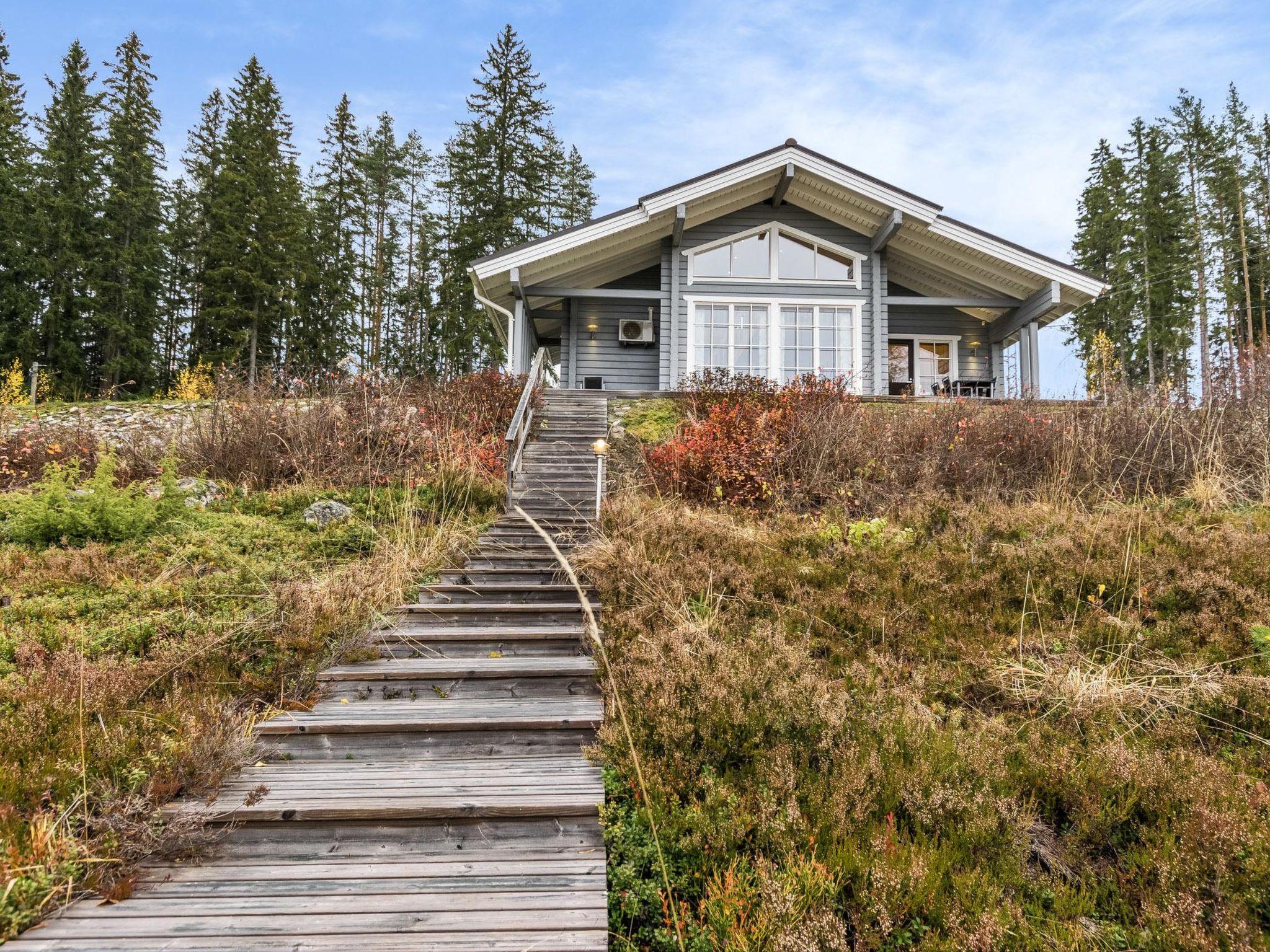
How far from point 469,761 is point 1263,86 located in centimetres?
3724

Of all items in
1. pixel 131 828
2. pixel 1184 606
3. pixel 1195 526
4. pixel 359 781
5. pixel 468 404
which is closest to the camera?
pixel 131 828

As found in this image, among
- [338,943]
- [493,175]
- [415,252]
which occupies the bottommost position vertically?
[338,943]

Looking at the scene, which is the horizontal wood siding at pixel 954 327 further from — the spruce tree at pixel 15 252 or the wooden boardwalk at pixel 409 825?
the spruce tree at pixel 15 252

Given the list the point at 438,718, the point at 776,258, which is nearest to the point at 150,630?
the point at 438,718

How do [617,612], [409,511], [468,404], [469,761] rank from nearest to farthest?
1. [469,761]
2. [617,612]
3. [409,511]
4. [468,404]

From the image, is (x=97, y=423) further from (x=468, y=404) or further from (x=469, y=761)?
(x=469, y=761)

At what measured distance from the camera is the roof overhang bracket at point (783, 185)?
13.3 meters

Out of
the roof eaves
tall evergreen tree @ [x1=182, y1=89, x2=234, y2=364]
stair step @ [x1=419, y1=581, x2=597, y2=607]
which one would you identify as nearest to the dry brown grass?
stair step @ [x1=419, y1=581, x2=597, y2=607]

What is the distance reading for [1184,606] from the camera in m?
4.51

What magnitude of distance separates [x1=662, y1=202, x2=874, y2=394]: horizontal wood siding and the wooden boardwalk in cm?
1051

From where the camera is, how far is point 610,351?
15359 mm

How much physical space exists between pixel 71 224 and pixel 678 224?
24727 millimetres

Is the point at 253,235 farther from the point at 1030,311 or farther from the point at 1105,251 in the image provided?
the point at 1105,251

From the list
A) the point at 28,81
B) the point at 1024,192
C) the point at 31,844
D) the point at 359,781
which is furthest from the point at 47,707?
the point at 28,81
